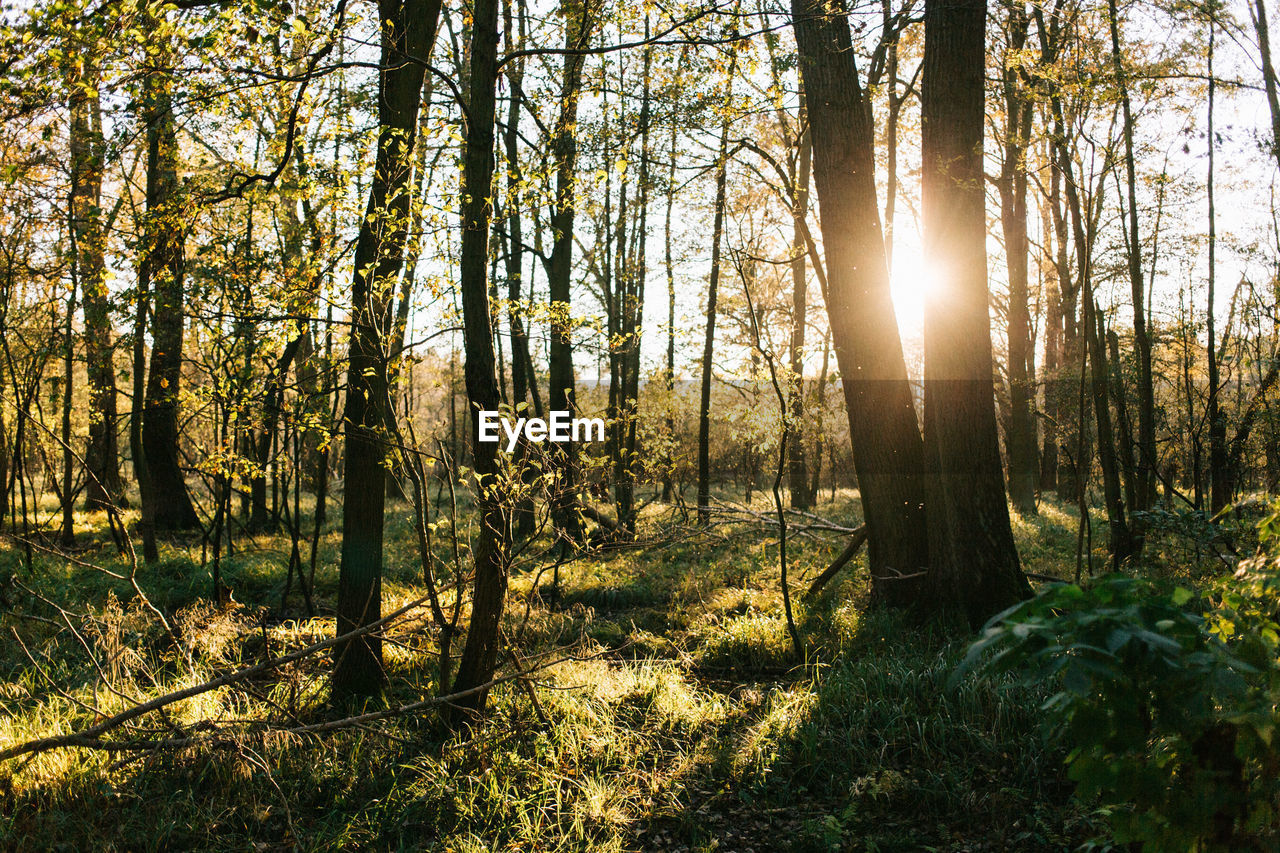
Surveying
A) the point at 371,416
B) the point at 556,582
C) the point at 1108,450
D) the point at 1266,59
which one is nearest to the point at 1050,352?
the point at 1266,59

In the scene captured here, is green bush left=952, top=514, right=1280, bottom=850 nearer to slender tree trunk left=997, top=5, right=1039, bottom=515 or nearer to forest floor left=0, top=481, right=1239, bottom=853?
forest floor left=0, top=481, right=1239, bottom=853

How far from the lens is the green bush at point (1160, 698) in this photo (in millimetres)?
1578

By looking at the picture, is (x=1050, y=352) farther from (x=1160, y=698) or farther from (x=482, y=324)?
→ (x=1160, y=698)

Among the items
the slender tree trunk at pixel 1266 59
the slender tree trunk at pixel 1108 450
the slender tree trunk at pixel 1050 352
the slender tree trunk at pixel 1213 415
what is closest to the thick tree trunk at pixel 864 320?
the slender tree trunk at pixel 1108 450

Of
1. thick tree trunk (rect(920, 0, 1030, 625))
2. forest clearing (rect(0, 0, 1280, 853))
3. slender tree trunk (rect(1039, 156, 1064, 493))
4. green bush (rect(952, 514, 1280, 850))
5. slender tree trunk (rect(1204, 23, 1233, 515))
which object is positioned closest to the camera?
green bush (rect(952, 514, 1280, 850))

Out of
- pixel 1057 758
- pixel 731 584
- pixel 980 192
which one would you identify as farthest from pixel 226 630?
pixel 980 192

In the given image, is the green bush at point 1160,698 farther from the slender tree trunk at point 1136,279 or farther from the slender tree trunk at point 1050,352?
the slender tree trunk at point 1050,352

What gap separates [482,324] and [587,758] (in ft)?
8.84

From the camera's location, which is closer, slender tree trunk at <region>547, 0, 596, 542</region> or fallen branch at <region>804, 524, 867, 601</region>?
slender tree trunk at <region>547, 0, 596, 542</region>

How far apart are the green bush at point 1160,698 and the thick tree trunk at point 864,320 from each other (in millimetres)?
4888

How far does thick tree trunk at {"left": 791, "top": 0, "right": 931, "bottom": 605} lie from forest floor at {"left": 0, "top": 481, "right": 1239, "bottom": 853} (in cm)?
89

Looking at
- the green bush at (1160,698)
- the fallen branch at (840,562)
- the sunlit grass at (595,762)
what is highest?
the green bush at (1160,698)

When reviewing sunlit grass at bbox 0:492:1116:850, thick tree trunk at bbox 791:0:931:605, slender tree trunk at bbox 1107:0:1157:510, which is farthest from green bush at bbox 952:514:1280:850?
slender tree trunk at bbox 1107:0:1157:510

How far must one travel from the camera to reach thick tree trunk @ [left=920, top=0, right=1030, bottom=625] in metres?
6.12
